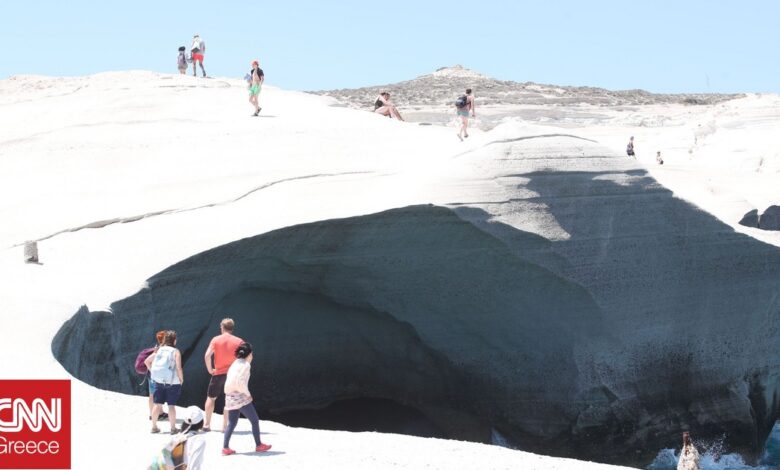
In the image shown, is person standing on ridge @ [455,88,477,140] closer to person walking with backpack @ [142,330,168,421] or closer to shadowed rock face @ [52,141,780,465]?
shadowed rock face @ [52,141,780,465]

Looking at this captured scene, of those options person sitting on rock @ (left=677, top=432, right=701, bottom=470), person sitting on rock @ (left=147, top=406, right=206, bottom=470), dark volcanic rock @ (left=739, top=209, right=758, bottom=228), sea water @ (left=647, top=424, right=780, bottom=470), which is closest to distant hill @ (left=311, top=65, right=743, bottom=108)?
dark volcanic rock @ (left=739, top=209, right=758, bottom=228)

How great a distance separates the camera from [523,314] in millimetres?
19094

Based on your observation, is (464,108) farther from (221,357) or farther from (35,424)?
(35,424)

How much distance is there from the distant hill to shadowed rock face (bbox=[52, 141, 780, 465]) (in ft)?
126

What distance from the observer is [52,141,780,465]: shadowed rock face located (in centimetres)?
1842

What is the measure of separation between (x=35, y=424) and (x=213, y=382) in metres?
1.66

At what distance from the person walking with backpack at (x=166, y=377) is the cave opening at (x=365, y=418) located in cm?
830

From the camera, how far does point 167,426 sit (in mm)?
12039

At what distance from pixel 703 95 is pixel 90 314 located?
211 feet

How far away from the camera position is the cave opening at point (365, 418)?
20359 mm

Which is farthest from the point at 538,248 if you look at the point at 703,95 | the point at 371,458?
the point at 703,95

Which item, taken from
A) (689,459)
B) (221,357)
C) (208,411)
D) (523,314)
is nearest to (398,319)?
(523,314)

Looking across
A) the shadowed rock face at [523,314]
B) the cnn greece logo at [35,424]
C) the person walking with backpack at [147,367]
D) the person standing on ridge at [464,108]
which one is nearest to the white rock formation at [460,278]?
the shadowed rock face at [523,314]

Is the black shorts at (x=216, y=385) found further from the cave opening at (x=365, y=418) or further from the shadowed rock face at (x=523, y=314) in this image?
the cave opening at (x=365, y=418)
